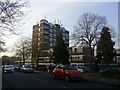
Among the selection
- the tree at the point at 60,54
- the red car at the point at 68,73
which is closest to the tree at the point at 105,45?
the tree at the point at 60,54

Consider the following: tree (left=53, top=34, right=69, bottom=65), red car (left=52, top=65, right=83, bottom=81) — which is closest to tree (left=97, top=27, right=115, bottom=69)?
tree (left=53, top=34, right=69, bottom=65)

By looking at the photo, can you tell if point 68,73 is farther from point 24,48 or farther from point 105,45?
point 24,48

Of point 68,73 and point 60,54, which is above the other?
point 60,54

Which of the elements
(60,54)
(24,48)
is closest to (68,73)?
(60,54)

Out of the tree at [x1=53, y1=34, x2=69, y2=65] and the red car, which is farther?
the tree at [x1=53, y1=34, x2=69, y2=65]

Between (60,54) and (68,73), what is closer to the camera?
(68,73)

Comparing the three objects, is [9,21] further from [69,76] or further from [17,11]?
[69,76]

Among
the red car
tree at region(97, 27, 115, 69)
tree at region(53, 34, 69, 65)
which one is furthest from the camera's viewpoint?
tree at region(53, 34, 69, 65)

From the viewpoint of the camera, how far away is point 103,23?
172 feet

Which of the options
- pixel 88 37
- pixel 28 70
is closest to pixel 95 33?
pixel 88 37

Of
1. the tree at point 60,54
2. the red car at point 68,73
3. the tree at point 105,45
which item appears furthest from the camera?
the tree at point 60,54

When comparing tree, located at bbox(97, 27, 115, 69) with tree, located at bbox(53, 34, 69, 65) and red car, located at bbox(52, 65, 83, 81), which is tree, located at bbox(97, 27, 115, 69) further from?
red car, located at bbox(52, 65, 83, 81)

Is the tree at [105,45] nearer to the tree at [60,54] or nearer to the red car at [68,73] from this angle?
the tree at [60,54]

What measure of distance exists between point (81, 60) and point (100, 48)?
6324cm
